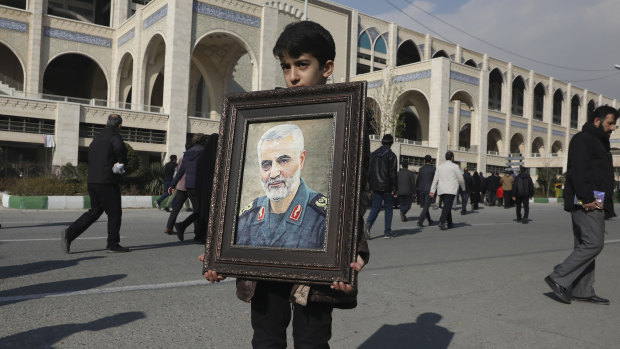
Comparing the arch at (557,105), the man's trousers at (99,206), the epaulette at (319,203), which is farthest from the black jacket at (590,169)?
the arch at (557,105)

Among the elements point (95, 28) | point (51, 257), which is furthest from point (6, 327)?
point (95, 28)

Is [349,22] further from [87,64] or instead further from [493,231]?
[493,231]

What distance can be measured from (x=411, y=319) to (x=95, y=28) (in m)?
39.5

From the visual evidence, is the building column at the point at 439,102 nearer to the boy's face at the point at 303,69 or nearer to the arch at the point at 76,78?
the arch at the point at 76,78

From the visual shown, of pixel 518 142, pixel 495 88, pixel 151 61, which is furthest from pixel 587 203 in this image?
pixel 495 88

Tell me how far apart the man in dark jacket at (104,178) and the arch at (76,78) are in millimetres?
40457

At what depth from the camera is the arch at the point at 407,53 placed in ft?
189

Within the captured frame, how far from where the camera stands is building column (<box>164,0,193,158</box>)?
92.6 feet

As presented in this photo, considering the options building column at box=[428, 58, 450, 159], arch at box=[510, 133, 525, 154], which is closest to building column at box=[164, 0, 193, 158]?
building column at box=[428, 58, 450, 159]

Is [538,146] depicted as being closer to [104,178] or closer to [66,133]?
[66,133]

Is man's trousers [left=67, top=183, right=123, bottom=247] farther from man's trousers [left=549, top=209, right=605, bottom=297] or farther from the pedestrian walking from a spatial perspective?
the pedestrian walking

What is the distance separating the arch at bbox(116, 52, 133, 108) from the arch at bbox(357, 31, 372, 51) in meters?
23.8

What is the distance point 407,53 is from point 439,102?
2234 centimetres

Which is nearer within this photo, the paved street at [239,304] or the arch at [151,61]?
the paved street at [239,304]
